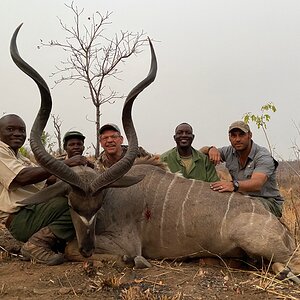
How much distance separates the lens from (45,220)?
11.6 ft

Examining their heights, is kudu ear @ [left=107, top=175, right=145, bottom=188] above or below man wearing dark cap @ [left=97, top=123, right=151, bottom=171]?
below

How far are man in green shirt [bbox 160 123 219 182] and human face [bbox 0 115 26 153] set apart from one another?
1773mm

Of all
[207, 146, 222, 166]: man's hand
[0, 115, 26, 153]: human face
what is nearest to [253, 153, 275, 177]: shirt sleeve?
[207, 146, 222, 166]: man's hand

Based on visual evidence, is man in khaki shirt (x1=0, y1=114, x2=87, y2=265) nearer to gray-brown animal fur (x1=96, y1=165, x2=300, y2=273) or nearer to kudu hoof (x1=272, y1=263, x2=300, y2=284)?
gray-brown animal fur (x1=96, y1=165, x2=300, y2=273)

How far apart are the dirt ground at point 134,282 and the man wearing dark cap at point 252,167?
2.44 ft

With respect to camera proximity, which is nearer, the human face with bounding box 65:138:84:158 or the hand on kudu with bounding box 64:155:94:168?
the hand on kudu with bounding box 64:155:94:168

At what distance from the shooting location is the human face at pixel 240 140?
418cm

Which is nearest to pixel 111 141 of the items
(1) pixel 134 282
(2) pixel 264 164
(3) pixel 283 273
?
(2) pixel 264 164

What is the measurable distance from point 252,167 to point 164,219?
0.99m

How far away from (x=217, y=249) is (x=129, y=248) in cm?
63

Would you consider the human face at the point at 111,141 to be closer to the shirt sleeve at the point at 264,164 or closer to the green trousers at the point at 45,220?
the green trousers at the point at 45,220

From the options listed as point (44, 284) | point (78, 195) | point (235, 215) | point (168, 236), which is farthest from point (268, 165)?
point (44, 284)

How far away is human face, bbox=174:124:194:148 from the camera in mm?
5047

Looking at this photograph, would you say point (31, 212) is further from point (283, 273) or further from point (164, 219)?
point (283, 273)
